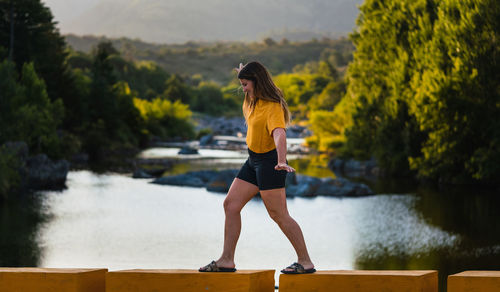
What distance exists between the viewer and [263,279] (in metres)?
5.12

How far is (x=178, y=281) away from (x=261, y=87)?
1493 mm

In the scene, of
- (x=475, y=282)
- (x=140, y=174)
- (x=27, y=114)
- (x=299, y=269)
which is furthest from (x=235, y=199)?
(x=140, y=174)

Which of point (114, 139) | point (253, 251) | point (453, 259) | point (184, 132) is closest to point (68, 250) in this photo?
point (253, 251)

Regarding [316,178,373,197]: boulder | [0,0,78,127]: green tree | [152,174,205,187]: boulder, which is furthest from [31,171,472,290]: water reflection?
[0,0,78,127]: green tree

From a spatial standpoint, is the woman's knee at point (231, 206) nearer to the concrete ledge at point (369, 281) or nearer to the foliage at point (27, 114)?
the concrete ledge at point (369, 281)

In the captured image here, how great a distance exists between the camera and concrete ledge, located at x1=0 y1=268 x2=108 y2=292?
16.4 feet

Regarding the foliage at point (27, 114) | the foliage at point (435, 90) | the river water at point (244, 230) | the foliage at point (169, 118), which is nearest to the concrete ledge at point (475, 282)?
the river water at point (244, 230)

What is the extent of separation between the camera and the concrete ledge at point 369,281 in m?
4.86

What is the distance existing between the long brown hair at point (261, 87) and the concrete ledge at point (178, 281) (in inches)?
47.9

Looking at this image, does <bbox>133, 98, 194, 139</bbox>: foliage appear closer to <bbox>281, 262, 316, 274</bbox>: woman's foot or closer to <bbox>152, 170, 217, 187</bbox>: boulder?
<bbox>152, 170, 217, 187</bbox>: boulder

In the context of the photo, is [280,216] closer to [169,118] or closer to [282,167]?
[282,167]

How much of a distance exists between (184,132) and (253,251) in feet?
164

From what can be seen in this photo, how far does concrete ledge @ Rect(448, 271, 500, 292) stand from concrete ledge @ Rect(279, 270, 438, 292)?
0.76 feet

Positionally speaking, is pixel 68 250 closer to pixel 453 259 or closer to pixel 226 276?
pixel 453 259
